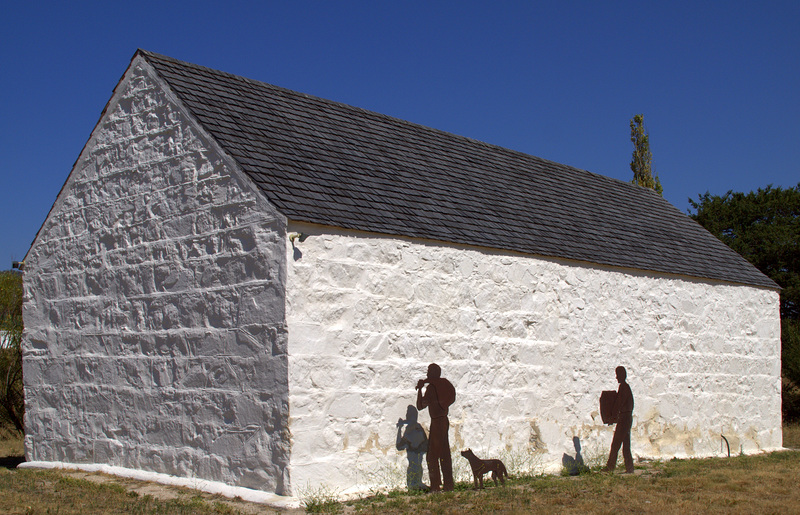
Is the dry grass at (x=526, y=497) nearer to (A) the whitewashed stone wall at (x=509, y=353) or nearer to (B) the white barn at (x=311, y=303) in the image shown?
(B) the white barn at (x=311, y=303)

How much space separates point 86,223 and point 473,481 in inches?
244

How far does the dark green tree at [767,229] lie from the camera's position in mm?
26938

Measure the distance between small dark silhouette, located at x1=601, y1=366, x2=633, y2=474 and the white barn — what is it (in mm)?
696

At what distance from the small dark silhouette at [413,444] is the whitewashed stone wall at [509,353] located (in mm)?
116

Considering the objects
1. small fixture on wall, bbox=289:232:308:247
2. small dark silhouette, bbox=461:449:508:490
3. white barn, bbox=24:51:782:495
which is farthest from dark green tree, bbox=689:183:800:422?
small fixture on wall, bbox=289:232:308:247

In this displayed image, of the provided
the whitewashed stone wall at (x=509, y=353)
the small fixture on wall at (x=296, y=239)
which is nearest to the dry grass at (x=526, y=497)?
the whitewashed stone wall at (x=509, y=353)

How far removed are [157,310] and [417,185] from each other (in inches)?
152

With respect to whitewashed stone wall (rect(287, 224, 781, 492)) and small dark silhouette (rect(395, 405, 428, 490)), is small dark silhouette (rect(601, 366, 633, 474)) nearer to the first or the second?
whitewashed stone wall (rect(287, 224, 781, 492))

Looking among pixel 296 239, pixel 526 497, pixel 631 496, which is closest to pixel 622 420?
pixel 631 496

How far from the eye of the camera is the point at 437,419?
8.18m

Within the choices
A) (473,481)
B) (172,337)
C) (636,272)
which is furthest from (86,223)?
(636,272)

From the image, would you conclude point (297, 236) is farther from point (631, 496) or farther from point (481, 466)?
point (631, 496)

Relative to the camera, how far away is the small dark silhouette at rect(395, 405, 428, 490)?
8.54m

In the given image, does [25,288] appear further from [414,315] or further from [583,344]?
[583,344]
